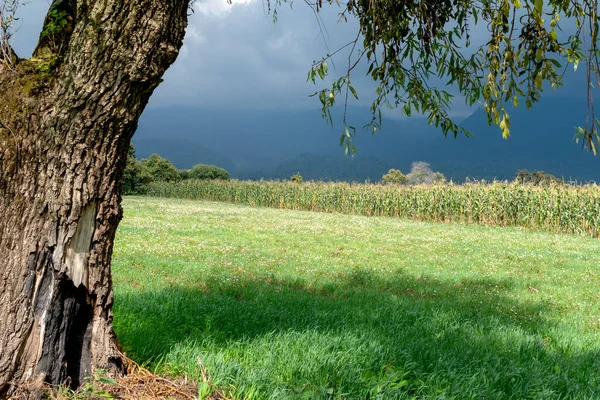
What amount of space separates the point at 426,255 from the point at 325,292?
5.85 meters

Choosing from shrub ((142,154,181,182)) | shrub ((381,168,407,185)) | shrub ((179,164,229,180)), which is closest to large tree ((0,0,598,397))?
shrub ((142,154,181,182))

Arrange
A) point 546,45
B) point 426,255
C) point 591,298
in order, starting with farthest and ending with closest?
point 426,255
point 591,298
point 546,45

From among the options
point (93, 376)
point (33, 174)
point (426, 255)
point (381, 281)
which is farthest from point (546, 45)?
point (426, 255)

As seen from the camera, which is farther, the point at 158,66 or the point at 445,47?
the point at 445,47

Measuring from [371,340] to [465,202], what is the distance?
2320 centimetres

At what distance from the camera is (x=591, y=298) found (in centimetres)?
861

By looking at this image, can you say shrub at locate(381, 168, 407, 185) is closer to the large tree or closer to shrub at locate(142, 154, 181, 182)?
shrub at locate(142, 154, 181, 182)

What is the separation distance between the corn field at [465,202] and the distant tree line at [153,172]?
17.9m

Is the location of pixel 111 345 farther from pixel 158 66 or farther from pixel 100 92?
pixel 158 66

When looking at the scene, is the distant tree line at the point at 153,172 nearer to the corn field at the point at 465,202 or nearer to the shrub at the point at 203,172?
the shrub at the point at 203,172

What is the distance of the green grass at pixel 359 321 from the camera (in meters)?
3.64

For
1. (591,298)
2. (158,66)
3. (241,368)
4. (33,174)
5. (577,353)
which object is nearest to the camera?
(33,174)

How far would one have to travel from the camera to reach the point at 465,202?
26016 millimetres

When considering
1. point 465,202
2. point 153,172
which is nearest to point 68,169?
point 465,202
